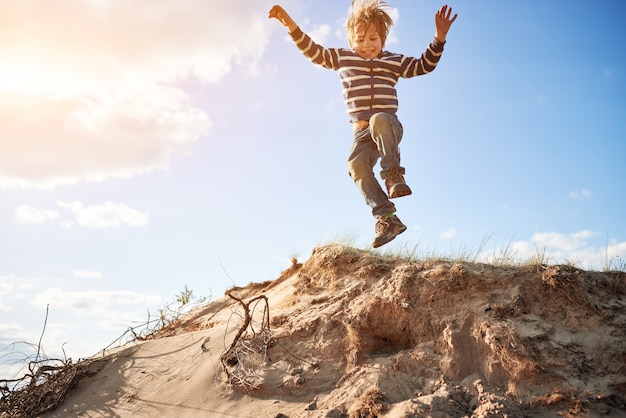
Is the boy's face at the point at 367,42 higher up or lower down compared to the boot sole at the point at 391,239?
higher up

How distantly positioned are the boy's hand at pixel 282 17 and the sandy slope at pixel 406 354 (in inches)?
96.3

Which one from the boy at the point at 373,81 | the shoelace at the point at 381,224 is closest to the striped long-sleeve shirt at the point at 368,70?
the boy at the point at 373,81

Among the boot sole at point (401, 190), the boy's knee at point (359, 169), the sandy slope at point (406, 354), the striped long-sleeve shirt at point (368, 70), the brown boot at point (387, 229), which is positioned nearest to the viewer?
the sandy slope at point (406, 354)

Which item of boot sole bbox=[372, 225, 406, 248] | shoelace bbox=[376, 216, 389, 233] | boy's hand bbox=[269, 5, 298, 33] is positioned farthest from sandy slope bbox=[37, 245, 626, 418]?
boy's hand bbox=[269, 5, 298, 33]

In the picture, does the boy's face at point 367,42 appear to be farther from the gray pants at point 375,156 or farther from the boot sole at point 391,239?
the boot sole at point 391,239

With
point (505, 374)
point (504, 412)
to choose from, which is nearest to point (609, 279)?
point (505, 374)

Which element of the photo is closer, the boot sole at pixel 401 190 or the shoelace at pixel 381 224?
the boot sole at pixel 401 190

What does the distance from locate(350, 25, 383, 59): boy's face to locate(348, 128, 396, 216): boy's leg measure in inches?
31.6

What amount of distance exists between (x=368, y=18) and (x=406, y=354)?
3.29 metres

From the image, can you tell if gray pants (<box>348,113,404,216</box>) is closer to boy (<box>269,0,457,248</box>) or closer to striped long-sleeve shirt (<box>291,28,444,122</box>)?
boy (<box>269,0,457,248</box>)

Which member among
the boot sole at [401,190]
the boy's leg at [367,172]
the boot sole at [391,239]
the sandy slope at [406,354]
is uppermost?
the boy's leg at [367,172]

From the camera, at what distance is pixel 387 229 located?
5.09 metres

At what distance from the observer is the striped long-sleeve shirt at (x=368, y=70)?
5402mm

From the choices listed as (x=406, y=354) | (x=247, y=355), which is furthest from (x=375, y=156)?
(x=247, y=355)
